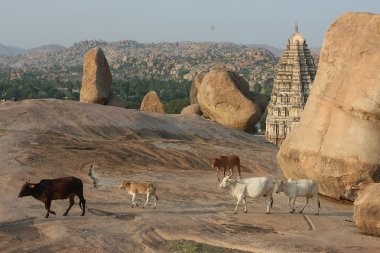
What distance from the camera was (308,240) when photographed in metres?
14.8

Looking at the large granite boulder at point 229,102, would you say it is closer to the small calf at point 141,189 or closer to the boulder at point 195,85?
the boulder at point 195,85

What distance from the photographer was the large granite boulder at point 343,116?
67.6 ft

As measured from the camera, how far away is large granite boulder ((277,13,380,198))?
20.6m

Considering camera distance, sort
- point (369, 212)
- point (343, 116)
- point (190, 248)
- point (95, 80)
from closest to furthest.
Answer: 1. point (190, 248)
2. point (369, 212)
3. point (343, 116)
4. point (95, 80)

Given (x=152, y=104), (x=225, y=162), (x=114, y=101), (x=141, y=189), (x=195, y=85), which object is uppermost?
(x=195, y=85)

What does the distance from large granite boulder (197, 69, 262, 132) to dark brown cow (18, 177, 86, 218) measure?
26.0 m

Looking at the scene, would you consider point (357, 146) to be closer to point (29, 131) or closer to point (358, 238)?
point (358, 238)

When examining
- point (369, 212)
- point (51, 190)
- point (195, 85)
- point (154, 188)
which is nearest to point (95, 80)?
point (195, 85)

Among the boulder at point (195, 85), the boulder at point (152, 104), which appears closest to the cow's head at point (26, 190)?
the boulder at point (152, 104)

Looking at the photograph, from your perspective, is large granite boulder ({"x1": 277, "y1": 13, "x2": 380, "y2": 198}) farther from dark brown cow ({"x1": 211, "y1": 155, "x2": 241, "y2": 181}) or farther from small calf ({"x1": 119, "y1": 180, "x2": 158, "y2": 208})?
small calf ({"x1": 119, "y1": 180, "x2": 158, "y2": 208})

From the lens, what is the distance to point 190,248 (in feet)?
45.1

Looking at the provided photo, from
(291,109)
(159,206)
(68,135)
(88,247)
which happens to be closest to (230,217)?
(159,206)

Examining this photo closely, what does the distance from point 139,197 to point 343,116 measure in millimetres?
7248

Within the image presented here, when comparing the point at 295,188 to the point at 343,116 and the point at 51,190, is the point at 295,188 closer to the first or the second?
the point at 343,116
